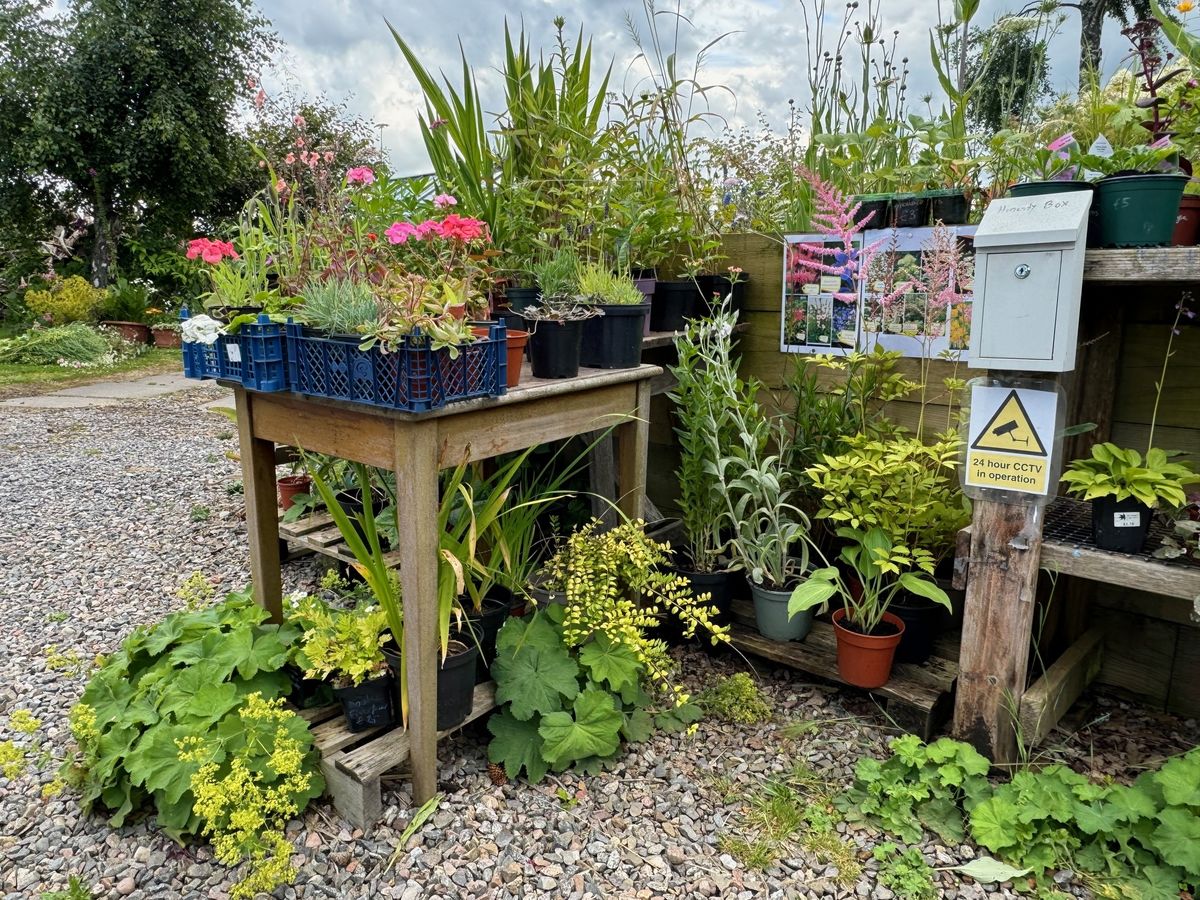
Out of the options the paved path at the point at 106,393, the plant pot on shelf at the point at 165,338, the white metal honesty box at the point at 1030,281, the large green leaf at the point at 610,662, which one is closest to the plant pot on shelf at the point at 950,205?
the white metal honesty box at the point at 1030,281

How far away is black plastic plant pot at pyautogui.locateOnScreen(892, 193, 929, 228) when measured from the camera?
7.27 feet

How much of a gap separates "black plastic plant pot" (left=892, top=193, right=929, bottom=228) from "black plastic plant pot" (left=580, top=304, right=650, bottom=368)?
0.78 m

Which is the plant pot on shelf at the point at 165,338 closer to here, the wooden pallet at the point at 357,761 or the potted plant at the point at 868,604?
the wooden pallet at the point at 357,761

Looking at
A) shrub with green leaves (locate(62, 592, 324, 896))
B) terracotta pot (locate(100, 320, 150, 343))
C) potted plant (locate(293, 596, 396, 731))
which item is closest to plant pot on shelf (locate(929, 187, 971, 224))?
potted plant (locate(293, 596, 396, 731))

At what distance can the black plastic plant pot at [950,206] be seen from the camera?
2.17 meters

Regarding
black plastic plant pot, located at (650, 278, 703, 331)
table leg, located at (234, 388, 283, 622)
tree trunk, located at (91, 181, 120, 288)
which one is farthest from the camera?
tree trunk, located at (91, 181, 120, 288)

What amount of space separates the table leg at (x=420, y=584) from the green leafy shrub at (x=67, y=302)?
408 inches

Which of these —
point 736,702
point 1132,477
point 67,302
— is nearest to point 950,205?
point 1132,477

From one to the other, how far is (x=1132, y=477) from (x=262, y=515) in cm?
211

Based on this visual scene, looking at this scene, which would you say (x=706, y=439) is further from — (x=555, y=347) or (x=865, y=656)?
(x=865, y=656)

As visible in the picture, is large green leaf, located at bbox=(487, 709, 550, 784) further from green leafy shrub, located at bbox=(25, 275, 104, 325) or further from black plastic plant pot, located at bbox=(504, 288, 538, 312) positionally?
green leafy shrub, located at bbox=(25, 275, 104, 325)

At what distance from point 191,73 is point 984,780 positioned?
13198 mm

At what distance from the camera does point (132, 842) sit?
166cm

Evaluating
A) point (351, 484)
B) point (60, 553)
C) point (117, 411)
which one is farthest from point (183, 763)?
point (117, 411)
